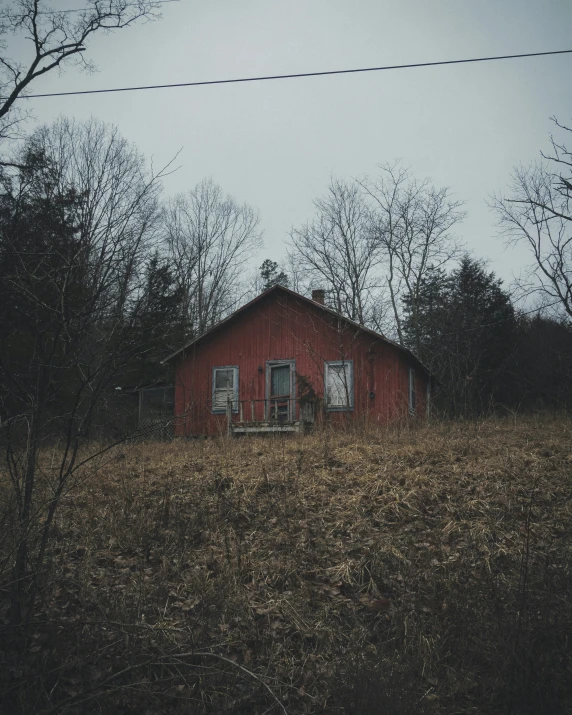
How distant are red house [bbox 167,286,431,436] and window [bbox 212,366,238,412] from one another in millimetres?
33

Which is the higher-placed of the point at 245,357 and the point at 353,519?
the point at 245,357

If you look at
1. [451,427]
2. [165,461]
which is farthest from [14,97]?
[451,427]

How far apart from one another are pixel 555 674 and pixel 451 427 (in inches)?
283

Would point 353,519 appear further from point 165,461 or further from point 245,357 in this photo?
point 245,357

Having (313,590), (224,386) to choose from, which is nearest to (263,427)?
(224,386)

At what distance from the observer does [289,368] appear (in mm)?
17203

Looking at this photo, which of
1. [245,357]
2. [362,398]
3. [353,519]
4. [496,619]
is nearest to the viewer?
[496,619]

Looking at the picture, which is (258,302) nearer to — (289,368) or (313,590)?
(289,368)

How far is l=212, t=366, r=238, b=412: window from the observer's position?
17.3 m

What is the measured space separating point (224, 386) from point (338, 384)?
13.0 feet

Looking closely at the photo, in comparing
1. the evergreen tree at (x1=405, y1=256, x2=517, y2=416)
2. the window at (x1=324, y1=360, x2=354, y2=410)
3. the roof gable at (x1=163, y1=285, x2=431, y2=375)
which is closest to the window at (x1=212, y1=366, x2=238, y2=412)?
the roof gable at (x1=163, y1=285, x2=431, y2=375)

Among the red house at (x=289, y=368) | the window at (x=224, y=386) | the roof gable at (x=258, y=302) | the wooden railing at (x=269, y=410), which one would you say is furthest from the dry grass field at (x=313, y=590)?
the window at (x=224, y=386)

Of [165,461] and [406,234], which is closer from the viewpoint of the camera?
[165,461]

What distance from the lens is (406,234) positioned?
90.2ft
